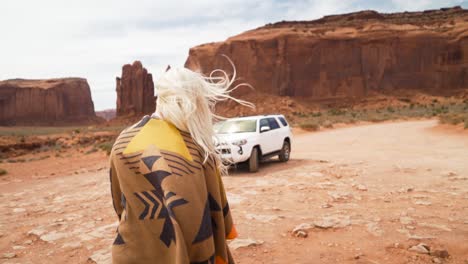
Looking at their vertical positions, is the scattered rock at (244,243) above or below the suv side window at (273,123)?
below

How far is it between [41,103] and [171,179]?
108898 millimetres

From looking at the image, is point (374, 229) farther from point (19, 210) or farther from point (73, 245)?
point (19, 210)

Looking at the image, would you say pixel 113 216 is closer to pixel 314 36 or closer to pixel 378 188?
pixel 378 188

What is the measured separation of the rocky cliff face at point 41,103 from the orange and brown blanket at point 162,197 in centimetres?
10392

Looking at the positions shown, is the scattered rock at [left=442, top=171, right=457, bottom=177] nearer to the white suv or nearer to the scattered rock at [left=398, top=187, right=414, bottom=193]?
the scattered rock at [left=398, top=187, right=414, bottom=193]

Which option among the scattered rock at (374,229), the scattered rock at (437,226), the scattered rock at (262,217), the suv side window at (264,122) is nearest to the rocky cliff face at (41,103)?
the suv side window at (264,122)

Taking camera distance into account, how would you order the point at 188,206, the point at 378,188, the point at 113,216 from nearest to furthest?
the point at 188,206 < the point at 113,216 < the point at 378,188

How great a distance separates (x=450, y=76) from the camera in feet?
200

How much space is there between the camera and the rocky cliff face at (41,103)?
93.5 metres

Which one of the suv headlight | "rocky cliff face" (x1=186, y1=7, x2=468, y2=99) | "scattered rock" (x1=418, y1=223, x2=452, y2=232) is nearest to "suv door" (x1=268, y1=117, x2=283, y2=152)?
the suv headlight

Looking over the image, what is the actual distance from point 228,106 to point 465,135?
4265cm

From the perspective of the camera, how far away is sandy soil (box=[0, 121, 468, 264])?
4.15m

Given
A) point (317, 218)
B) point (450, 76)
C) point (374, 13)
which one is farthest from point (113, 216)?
point (374, 13)

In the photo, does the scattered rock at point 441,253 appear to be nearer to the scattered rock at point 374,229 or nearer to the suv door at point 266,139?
the scattered rock at point 374,229
